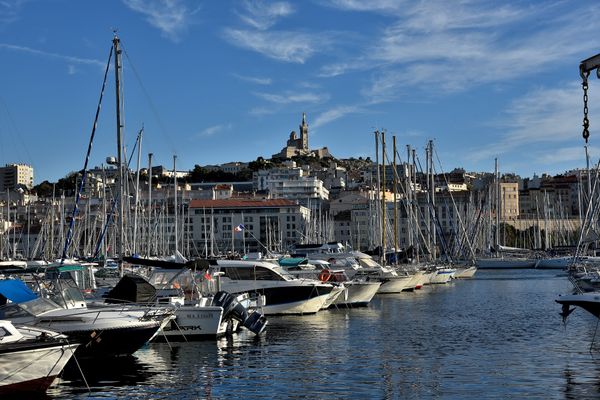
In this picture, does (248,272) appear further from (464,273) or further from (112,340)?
(464,273)

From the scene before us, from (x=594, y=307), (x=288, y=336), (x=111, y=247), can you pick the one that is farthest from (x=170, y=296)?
(x=111, y=247)

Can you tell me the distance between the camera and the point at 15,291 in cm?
2403

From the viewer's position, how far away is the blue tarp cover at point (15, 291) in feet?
78.0

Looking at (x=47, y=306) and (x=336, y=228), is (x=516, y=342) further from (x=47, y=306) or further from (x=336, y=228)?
(x=336, y=228)

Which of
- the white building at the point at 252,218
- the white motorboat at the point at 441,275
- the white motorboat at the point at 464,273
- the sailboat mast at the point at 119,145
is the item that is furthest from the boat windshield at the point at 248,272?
the white building at the point at 252,218

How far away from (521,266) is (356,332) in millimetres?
83759

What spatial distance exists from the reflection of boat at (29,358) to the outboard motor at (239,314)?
10125 millimetres

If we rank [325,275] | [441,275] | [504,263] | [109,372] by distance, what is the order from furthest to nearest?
[504,263], [441,275], [325,275], [109,372]

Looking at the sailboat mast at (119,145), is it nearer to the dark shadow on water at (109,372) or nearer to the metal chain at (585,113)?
the dark shadow on water at (109,372)

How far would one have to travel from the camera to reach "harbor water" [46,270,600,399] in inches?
811

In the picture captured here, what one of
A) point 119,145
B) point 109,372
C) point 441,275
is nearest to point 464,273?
point 441,275

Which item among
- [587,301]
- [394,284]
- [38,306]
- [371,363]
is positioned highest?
[38,306]

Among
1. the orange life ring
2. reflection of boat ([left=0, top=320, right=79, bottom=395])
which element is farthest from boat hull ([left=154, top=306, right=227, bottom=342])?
the orange life ring

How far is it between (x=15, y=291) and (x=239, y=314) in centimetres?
870
